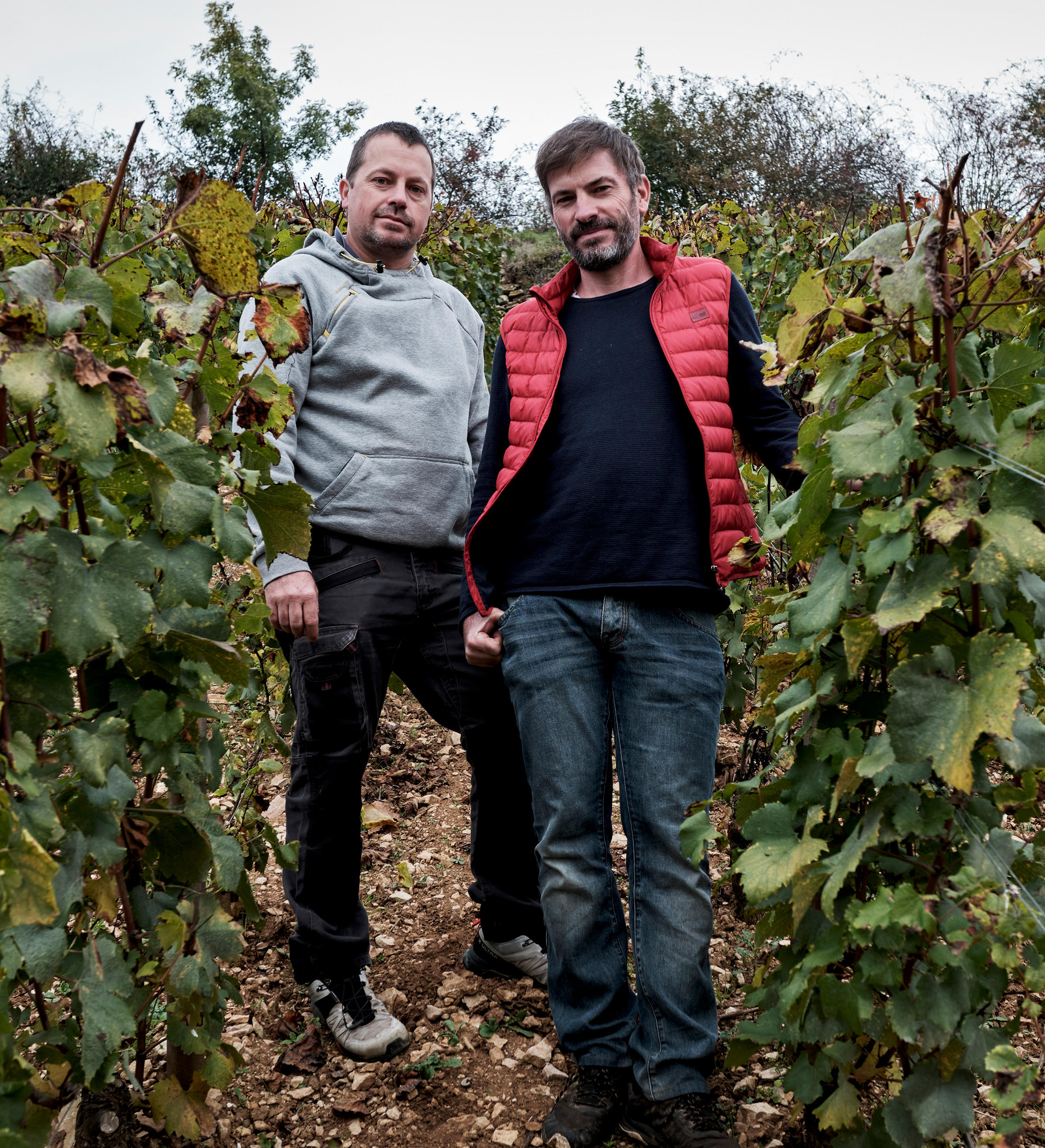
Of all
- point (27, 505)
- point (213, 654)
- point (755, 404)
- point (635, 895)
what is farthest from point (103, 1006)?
point (755, 404)

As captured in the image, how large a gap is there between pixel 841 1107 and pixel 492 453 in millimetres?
1490

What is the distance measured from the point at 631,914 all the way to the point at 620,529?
821 millimetres

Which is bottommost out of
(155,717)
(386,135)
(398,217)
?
(155,717)

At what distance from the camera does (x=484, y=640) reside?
230cm

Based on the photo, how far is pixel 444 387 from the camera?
2.63 metres

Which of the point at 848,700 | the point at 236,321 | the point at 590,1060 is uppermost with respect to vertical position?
Result: the point at 236,321

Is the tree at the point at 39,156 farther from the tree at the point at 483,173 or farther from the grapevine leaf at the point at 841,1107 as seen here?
the grapevine leaf at the point at 841,1107

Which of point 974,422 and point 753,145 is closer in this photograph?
point 974,422

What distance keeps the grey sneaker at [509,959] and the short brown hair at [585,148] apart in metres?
1.97

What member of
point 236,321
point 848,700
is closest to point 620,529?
point 848,700

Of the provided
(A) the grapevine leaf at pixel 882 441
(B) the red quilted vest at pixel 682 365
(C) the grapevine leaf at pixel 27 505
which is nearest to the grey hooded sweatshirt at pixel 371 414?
(B) the red quilted vest at pixel 682 365

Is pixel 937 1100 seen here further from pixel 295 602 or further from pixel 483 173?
pixel 483 173

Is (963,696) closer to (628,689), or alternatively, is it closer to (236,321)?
(628,689)

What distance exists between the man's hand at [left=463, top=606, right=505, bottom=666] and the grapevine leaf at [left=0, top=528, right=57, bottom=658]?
117 centimetres
